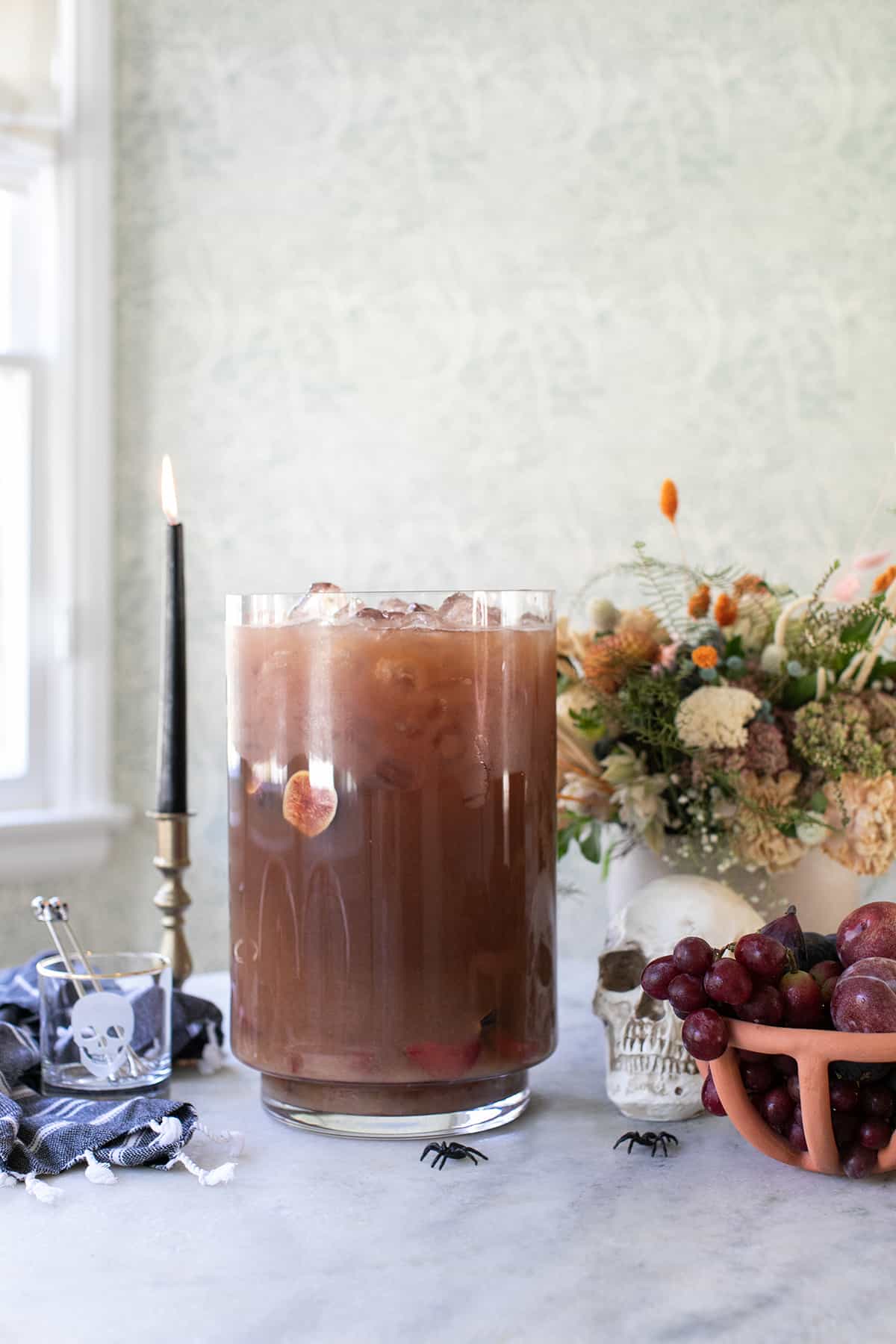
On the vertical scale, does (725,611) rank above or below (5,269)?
below

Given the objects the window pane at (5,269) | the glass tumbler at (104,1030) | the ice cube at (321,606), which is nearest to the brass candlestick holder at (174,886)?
the glass tumbler at (104,1030)

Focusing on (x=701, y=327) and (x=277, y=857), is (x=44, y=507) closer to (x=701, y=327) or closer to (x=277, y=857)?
(x=701, y=327)

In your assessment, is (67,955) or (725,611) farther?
(725,611)

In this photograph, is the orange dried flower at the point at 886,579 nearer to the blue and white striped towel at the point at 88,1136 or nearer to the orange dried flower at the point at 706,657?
the orange dried flower at the point at 706,657

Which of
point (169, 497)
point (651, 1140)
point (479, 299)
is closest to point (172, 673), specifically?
point (169, 497)

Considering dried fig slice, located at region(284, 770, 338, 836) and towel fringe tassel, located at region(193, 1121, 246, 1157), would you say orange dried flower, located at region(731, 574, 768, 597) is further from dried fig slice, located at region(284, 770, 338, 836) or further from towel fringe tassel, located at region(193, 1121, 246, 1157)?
towel fringe tassel, located at region(193, 1121, 246, 1157)

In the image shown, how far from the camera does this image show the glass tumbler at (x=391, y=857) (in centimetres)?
80

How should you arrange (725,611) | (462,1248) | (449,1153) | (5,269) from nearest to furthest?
(462,1248), (449,1153), (725,611), (5,269)

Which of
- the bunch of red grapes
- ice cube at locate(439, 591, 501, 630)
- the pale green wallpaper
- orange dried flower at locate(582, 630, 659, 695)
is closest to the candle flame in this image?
ice cube at locate(439, 591, 501, 630)

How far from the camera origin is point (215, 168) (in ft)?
7.61

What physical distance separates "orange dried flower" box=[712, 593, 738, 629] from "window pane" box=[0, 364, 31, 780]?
58.7 inches

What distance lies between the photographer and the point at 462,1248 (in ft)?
2.14

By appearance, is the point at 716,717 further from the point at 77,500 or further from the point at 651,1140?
the point at 77,500

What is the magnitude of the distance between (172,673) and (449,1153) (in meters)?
0.39
